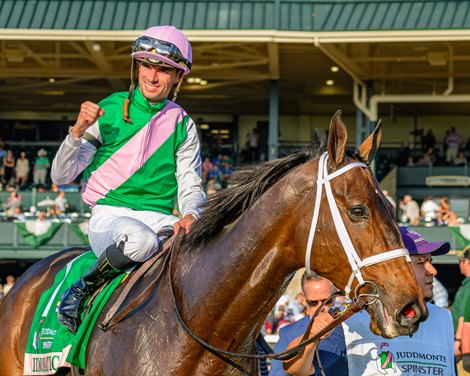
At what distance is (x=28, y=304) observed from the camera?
5379 mm

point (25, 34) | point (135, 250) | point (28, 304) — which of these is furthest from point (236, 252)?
point (25, 34)

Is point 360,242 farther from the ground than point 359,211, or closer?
closer

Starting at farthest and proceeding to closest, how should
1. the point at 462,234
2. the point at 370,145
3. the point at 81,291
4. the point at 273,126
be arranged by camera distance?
the point at 273,126 < the point at 462,234 < the point at 81,291 < the point at 370,145

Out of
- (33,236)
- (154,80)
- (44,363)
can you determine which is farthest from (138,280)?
(33,236)

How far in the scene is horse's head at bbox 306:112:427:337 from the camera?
357cm

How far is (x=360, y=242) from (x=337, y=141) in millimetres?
418

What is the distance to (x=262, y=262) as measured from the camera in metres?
4.04

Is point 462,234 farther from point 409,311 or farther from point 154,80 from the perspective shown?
point 409,311

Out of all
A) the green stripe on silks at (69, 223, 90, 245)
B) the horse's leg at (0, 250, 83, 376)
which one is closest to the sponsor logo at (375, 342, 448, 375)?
the horse's leg at (0, 250, 83, 376)

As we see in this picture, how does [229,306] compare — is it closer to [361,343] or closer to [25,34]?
[361,343]

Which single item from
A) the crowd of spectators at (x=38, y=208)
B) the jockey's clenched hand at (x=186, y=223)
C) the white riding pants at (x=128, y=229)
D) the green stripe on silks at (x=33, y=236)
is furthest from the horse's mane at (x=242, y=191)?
the crowd of spectators at (x=38, y=208)

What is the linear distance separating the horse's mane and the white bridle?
16 cm

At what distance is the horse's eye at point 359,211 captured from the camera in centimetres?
374

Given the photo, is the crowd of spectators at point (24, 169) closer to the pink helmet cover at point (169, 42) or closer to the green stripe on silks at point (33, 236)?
the green stripe on silks at point (33, 236)
